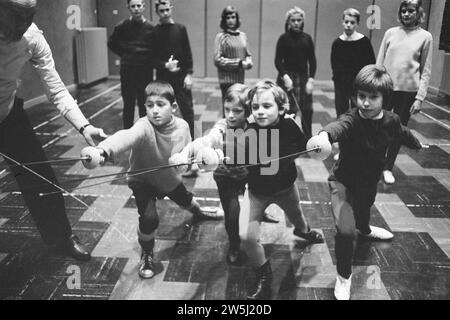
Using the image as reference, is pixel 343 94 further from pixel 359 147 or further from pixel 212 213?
pixel 359 147

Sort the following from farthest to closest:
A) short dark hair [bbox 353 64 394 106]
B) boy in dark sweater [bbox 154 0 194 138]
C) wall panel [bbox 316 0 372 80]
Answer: wall panel [bbox 316 0 372 80] < boy in dark sweater [bbox 154 0 194 138] < short dark hair [bbox 353 64 394 106]

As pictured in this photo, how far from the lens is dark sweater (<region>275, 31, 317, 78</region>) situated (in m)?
4.52

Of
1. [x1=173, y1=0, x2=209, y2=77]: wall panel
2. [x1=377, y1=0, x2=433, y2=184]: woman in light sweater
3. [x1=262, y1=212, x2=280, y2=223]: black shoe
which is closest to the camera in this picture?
[x1=262, y1=212, x2=280, y2=223]: black shoe

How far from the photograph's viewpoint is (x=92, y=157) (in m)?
1.92

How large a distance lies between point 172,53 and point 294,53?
4.09 ft

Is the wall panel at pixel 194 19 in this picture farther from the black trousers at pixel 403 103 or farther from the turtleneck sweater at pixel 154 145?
the turtleneck sweater at pixel 154 145

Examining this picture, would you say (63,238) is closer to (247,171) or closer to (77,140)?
(247,171)

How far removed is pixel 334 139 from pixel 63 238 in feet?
5.78

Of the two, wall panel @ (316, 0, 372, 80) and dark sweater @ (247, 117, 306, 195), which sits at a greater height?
wall panel @ (316, 0, 372, 80)

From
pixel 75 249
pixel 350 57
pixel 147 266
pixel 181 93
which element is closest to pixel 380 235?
pixel 147 266

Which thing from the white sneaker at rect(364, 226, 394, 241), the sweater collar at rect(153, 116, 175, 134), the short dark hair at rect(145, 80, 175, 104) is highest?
the short dark hair at rect(145, 80, 175, 104)

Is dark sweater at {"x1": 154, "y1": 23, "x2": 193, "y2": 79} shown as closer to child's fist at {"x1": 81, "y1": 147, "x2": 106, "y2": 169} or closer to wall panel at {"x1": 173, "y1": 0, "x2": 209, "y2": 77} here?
child's fist at {"x1": 81, "y1": 147, "x2": 106, "y2": 169}

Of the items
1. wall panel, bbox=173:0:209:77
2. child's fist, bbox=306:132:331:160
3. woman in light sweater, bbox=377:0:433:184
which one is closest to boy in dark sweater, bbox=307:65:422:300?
child's fist, bbox=306:132:331:160

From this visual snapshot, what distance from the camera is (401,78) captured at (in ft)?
12.6
